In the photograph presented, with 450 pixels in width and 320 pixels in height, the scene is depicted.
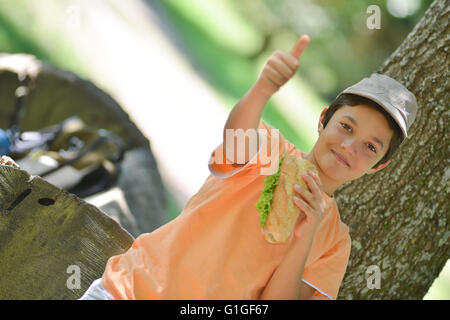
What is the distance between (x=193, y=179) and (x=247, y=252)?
4909mm

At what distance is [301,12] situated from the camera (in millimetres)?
9672

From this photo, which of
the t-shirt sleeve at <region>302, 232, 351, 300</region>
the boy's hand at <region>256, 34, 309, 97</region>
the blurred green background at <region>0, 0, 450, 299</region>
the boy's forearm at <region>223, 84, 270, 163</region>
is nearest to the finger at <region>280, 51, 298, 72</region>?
the boy's hand at <region>256, 34, 309, 97</region>

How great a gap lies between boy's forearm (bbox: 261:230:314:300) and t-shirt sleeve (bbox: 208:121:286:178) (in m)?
0.26

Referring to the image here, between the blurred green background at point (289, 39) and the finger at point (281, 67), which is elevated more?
the finger at point (281, 67)

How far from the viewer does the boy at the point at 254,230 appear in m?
1.77

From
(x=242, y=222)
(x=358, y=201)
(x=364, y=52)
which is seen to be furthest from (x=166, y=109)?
(x=242, y=222)

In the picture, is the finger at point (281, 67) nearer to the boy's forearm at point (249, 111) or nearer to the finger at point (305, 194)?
the boy's forearm at point (249, 111)

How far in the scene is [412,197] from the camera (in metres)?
2.60

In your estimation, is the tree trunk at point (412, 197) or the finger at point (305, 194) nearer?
the finger at point (305, 194)

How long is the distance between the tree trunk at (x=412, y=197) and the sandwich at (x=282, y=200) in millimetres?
951

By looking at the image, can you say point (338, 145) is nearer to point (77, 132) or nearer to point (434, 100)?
point (434, 100)

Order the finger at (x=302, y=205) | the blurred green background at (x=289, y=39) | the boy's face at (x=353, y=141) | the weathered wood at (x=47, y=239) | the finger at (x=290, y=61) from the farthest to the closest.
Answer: the blurred green background at (x=289, y=39) → the weathered wood at (x=47, y=239) → the boy's face at (x=353, y=141) → the finger at (x=302, y=205) → the finger at (x=290, y=61)

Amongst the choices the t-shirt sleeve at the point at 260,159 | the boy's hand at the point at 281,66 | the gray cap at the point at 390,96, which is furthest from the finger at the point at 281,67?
the gray cap at the point at 390,96

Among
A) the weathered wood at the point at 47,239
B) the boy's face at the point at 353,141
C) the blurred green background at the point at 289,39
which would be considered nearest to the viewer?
the boy's face at the point at 353,141
